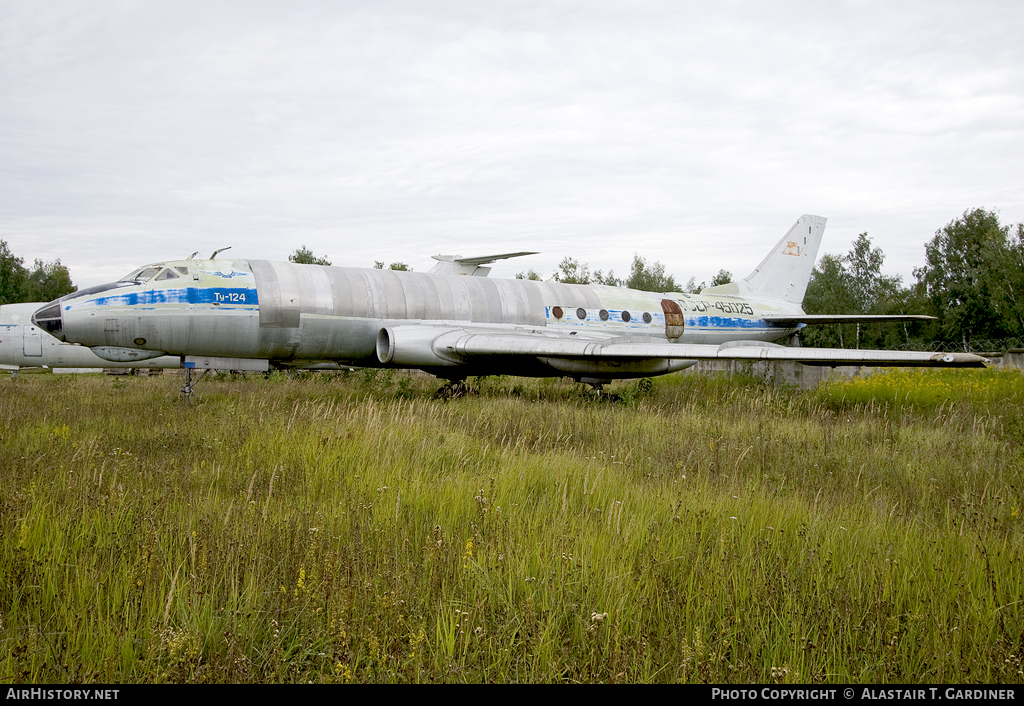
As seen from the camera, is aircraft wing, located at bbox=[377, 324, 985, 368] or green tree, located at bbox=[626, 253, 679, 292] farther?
green tree, located at bbox=[626, 253, 679, 292]

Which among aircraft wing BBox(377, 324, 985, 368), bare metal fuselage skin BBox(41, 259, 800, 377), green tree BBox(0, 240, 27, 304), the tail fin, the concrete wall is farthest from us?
green tree BBox(0, 240, 27, 304)

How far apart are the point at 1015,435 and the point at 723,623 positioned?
26.5 ft

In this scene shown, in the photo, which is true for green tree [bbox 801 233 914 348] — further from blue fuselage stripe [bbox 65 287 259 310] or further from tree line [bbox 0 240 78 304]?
tree line [bbox 0 240 78 304]

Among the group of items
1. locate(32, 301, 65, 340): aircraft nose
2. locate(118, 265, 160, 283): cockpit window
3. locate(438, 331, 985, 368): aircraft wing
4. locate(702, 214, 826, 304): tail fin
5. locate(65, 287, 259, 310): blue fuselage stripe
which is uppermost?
locate(702, 214, 826, 304): tail fin

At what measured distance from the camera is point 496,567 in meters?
3.48

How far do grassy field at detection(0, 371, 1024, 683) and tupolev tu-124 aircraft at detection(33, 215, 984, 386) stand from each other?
4.81 m

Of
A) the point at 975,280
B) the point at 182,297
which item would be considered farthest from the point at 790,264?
the point at 975,280

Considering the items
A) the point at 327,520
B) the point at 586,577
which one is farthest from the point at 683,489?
the point at 327,520

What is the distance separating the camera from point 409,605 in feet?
10.1

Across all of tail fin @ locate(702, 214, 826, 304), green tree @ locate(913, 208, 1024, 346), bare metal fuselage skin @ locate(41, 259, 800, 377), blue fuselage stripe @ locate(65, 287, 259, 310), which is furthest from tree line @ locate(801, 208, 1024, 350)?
blue fuselage stripe @ locate(65, 287, 259, 310)

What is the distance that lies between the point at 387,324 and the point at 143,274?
4473 mm

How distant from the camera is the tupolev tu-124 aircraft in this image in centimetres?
1122

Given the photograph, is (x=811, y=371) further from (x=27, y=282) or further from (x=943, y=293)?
(x=27, y=282)

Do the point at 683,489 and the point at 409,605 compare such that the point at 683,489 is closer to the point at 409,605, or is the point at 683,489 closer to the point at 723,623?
the point at 723,623
